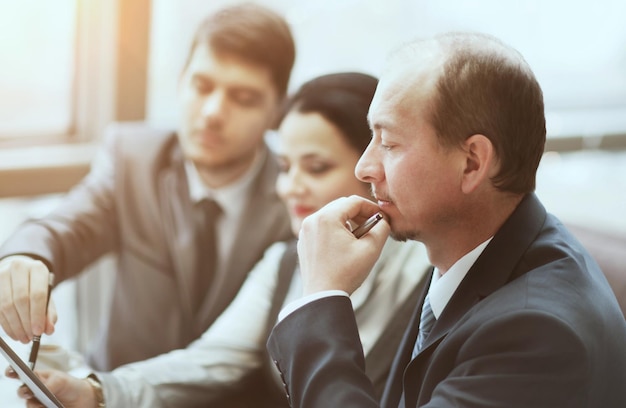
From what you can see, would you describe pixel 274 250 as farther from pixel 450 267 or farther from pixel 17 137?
pixel 17 137

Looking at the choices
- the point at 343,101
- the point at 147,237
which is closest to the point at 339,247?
the point at 343,101

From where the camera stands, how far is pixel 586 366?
2.17 ft

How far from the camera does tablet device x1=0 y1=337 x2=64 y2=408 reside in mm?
808

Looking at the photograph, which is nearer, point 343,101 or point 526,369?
point 526,369

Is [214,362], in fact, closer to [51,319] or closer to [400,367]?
[51,319]

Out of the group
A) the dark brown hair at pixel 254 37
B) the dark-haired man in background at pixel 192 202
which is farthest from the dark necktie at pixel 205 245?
the dark brown hair at pixel 254 37

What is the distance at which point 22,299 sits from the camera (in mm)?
914

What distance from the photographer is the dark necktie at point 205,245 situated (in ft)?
4.37

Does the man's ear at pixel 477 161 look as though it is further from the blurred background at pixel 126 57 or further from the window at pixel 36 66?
the window at pixel 36 66

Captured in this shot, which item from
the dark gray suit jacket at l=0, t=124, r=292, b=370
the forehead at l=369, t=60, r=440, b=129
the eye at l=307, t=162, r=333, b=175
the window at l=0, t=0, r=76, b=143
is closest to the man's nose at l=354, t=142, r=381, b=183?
the forehead at l=369, t=60, r=440, b=129

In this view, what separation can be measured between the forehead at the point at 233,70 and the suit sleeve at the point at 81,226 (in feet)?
0.92

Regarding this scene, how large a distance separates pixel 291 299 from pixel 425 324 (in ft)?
0.90

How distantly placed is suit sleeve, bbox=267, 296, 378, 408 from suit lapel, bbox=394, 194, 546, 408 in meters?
0.07

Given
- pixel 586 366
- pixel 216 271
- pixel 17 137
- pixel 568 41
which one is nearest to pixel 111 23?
pixel 17 137
